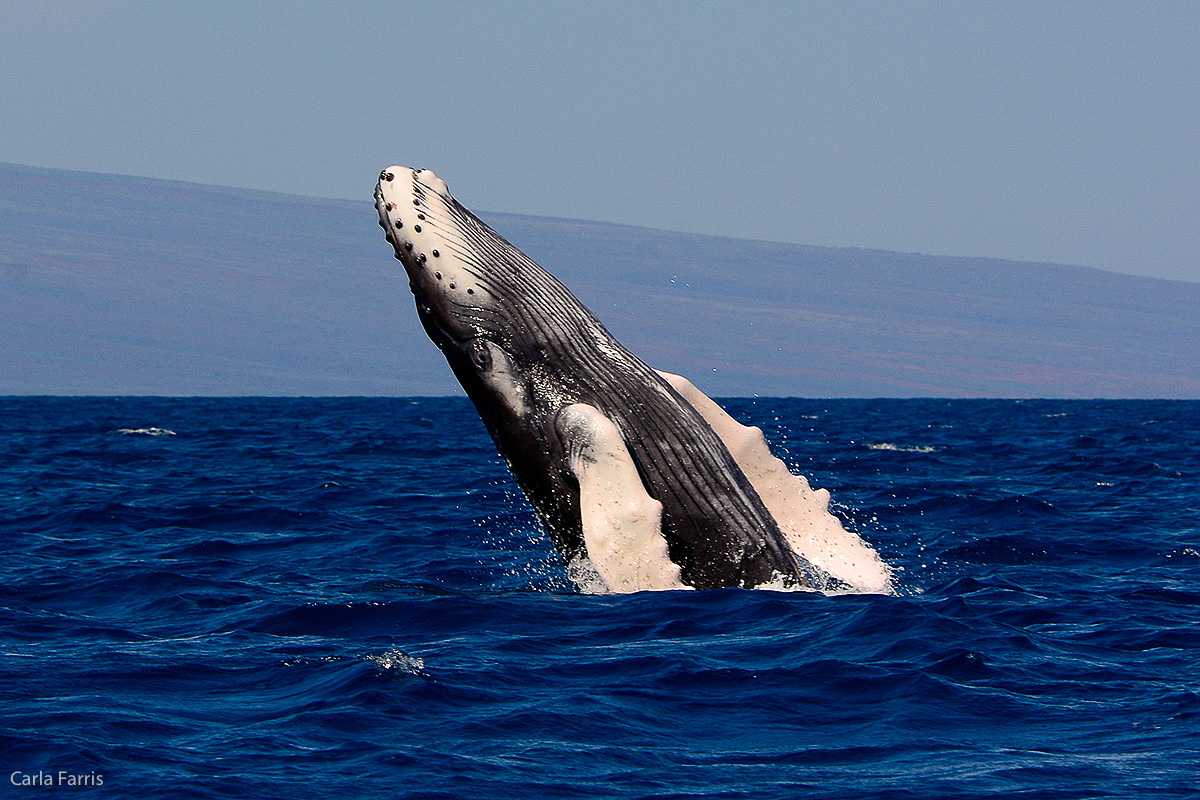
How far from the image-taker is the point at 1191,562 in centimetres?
1519

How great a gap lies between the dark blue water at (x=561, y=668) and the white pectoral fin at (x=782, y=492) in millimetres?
437

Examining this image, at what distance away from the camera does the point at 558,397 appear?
10.9 meters

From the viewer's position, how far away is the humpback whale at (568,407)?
35.5ft

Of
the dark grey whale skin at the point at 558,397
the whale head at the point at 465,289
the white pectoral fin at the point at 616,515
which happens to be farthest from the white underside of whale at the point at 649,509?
the whale head at the point at 465,289

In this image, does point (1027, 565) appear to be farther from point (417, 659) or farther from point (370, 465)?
point (370, 465)

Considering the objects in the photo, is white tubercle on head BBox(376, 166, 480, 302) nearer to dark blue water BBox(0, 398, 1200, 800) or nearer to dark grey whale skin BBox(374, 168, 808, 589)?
dark grey whale skin BBox(374, 168, 808, 589)

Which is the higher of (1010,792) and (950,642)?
(950,642)

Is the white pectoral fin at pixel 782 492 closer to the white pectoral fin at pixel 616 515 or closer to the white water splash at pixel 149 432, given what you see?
the white pectoral fin at pixel 616 515

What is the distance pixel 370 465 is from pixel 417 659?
22.7 meters

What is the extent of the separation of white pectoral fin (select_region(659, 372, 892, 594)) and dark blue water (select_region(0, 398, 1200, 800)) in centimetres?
44

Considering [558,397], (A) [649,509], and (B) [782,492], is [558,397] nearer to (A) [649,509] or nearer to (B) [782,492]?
(A) [649,509]

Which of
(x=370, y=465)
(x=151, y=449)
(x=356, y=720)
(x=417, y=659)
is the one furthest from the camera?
(x=151, y=449)

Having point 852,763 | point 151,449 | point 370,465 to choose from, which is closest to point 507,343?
point 852,763

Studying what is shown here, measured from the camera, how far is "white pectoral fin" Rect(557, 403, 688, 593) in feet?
33.1
